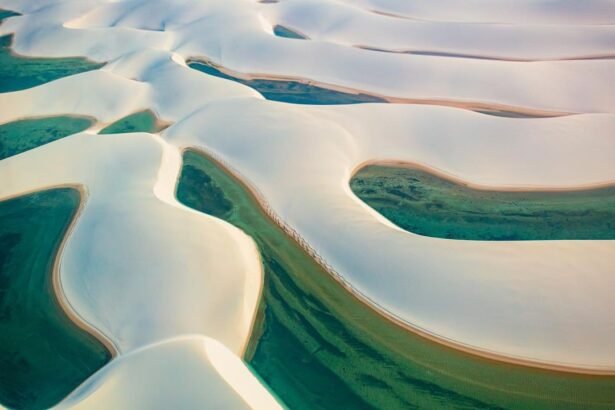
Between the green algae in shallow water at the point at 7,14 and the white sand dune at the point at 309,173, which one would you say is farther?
the green algae in shallow water at the point at 7,14

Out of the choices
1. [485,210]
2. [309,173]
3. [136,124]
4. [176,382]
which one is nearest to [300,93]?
[136,124]

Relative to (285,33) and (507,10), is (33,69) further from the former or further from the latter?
(507,10)

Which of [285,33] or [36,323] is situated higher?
[285,33]

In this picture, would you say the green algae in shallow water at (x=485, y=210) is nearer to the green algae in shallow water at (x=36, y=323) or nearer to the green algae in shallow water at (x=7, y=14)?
the green algae in shallow water at (x=36, y=323)

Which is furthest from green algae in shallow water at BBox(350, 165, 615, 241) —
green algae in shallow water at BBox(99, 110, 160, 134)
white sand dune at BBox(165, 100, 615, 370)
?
green algae in shallow water at BBox(99, 110, 160, 134)

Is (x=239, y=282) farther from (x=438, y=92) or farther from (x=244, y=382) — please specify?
(x=438, y=92)

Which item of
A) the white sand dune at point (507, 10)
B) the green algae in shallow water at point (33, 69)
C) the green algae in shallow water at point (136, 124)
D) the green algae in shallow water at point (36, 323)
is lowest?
the green algae in shallow water at point (36, 323)

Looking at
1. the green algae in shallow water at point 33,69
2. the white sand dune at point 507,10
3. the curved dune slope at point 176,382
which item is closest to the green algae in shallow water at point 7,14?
the green algae in shallow water at point 33,69

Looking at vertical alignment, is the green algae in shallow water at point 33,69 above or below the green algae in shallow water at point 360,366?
above
